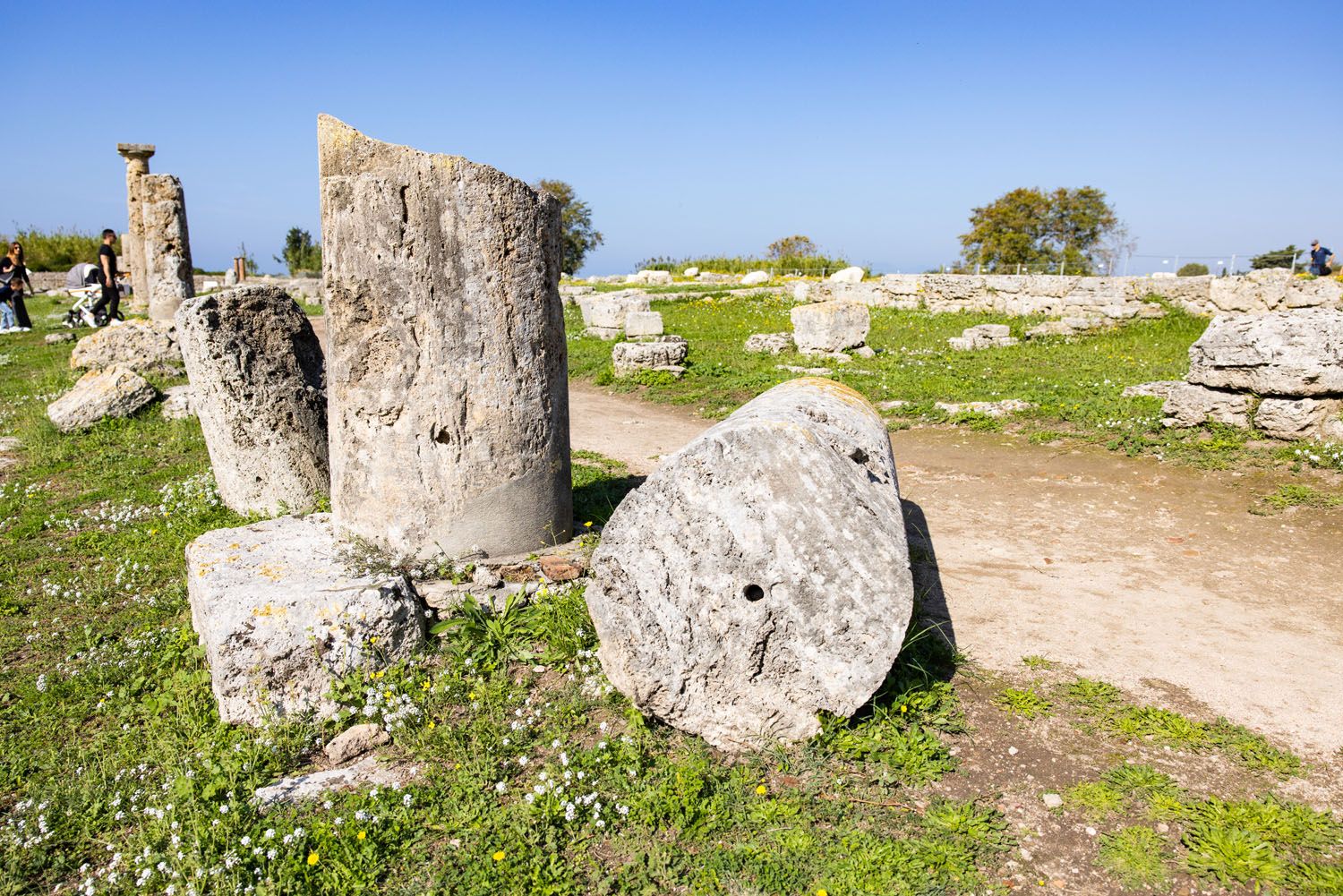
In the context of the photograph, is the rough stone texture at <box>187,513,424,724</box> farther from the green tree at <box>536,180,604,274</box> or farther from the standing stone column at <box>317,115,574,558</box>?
the green tree at <box>536,180,604,274</box>

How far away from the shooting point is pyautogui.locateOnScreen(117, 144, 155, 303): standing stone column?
20.2 metres

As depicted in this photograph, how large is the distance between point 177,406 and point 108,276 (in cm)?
1032

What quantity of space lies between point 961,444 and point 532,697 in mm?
6715

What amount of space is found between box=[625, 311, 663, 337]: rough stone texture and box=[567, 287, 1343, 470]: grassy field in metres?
0.74

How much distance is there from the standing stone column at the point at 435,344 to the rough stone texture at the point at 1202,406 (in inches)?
290

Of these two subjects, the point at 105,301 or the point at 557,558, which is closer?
the point at 557,558

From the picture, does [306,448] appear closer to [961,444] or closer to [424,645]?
[424,645]

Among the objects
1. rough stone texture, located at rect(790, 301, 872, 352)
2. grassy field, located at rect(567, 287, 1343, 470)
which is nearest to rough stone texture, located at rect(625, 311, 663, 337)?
grassy field, located at rect(567, 287, 1343, 470)

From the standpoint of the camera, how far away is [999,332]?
16000 millimetres

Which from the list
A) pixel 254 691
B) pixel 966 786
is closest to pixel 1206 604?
pixel 966 786

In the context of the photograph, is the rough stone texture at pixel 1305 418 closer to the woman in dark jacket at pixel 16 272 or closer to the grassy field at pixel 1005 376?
the grassy field at pixel 1005 376

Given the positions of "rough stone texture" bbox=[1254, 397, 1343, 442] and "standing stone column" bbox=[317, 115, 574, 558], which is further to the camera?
"rough stone texture" bbox=[1254, 397, 1343, 442]

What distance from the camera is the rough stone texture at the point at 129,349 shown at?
509 inches

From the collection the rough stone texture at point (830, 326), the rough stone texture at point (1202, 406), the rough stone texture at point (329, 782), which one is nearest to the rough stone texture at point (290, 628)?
the rough stone texture at point (329, 782)
